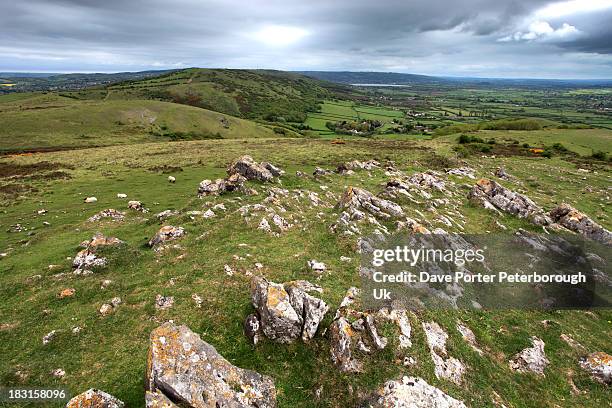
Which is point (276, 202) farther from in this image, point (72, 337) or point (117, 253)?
point (72, 337)

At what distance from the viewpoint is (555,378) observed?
1577cm

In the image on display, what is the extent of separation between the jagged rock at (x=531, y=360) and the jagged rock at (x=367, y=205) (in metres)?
15.0

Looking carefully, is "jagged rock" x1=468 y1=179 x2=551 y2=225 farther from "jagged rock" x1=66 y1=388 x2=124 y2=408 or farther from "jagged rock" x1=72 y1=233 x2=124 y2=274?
"jagged rock" x1=72 y1=233 x2=124 y2=274

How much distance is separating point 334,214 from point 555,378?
61.2 feet

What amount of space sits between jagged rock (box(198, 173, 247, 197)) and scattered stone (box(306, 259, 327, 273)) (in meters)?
18.8

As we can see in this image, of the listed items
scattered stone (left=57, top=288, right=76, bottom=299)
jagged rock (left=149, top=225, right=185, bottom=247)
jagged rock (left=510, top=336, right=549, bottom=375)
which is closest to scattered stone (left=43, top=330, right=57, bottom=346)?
scattered stone (left=57, top=288, right=76, bottom=299)

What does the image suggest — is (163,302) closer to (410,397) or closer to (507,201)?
(410,397)

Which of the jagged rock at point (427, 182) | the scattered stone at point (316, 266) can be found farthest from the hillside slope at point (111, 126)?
the scattered stone at point (316, 266)

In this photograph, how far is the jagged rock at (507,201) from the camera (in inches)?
1383

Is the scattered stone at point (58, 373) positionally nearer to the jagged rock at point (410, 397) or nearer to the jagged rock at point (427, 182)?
the jagged rock at point (410, 397)

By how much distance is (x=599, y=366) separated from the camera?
16328 millimetres

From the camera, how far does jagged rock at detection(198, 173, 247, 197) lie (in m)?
38.2

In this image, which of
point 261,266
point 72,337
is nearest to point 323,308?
point 261,266

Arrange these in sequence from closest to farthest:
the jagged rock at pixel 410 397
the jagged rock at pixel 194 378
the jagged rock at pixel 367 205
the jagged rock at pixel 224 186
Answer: the jagged rock at pixel 194 378, the jagged rock at pixel 410 397, the jagged rock at pixel 367 205, the jagged rock at pixel 224 186
